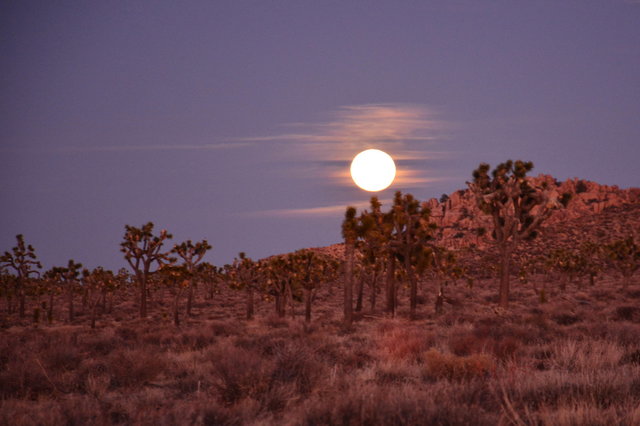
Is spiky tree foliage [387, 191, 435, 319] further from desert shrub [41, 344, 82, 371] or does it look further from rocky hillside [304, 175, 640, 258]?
rocky hillside [304, 175, 640, 258]

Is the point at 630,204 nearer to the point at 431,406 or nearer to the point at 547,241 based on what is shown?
the point at 547,241

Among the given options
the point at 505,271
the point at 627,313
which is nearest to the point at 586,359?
the point at 627,313

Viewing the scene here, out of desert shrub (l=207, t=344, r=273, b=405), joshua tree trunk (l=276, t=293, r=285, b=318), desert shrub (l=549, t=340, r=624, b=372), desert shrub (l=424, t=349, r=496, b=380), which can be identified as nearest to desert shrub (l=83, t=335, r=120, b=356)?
desert shrub (l=207, t=344, r=273, b=405)

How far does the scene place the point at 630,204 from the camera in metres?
141

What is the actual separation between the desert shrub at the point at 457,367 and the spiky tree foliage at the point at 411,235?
22.5 metres

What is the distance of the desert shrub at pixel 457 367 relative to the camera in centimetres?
822

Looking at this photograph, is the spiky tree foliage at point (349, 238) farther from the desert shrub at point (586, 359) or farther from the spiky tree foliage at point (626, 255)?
the spiky tree foliage at point (626, 255)

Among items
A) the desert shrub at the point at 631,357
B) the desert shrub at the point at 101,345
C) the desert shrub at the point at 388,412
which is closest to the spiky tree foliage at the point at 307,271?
the desert shrub at the point at 101,345

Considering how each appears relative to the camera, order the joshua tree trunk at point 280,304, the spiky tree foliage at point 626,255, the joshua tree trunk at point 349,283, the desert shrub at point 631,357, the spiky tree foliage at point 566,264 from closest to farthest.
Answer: the desert shrub at point 631,357
the joshua tree trunk at point 349,283
the joshua tree trunk at point 280,304
the spiky tree foliage at point 626,255
the spiky tree foliage at point 566,264

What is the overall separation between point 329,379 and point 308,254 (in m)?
32.0

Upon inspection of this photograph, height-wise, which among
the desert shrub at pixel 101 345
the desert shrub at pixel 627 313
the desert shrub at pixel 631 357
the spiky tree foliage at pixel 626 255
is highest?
the spiky tree foliage at pixel 626 255

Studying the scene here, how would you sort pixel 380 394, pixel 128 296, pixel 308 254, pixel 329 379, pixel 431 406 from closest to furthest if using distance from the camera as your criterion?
pixel 431 406 → pixel 380 394 → pixel 329 379 → pixel 308 254 → pixel 128 296

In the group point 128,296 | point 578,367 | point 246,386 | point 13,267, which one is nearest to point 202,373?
point 246,386

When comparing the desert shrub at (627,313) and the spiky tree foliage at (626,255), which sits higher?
the spiky tree foliage at (626,255)
